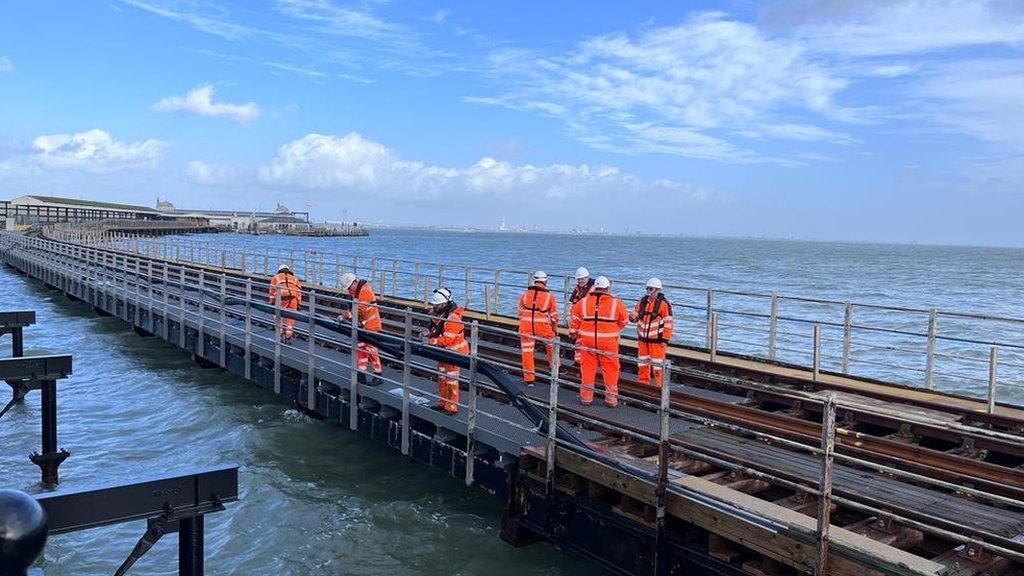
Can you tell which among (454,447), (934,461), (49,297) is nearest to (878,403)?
(934,461)

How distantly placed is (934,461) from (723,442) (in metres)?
2.10

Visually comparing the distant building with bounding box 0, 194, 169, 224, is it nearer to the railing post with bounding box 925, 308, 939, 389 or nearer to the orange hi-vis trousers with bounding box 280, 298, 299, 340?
the orange hi-vis trousers with bounding box 280, 298, 299, 340

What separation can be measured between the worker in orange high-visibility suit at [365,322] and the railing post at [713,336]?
555 centimetres

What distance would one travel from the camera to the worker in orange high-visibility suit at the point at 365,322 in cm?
1160

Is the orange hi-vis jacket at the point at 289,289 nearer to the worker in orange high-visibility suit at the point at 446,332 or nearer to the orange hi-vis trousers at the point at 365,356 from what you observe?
the orange hi-vis trousers at the point at 365,356

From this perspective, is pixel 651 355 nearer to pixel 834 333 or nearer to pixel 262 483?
pixel 262 483

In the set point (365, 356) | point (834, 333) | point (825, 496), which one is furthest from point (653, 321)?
point (834, 333)

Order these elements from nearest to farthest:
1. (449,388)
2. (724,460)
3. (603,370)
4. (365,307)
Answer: (724,460) < (603,370) < (449,388) < (365,307)

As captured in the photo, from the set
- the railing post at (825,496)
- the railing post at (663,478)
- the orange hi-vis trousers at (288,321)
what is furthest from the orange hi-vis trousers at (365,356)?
the railing post at (825,496)

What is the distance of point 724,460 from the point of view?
302 inches

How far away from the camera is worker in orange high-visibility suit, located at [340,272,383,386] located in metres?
11.6

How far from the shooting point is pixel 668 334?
1104 centimetres

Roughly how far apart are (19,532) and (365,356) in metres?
8.98

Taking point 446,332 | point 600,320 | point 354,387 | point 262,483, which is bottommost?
point 262,483
